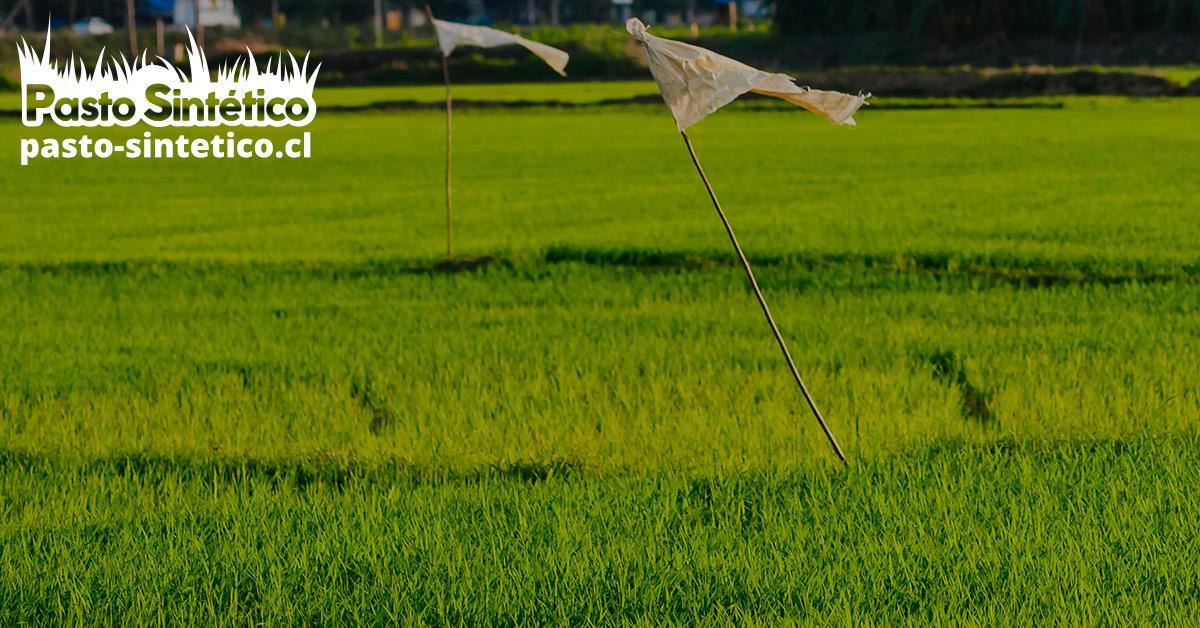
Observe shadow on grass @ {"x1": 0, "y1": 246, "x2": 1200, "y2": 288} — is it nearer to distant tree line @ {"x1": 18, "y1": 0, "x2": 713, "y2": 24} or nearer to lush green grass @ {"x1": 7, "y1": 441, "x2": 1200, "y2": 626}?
lush green grass @ {"x1": 7, "y1": 441, "x2": 1200, "y2": 626}

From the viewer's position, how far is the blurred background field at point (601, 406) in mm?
3771

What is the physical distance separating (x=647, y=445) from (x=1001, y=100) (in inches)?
1344

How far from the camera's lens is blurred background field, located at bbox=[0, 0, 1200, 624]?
3771 millimetres

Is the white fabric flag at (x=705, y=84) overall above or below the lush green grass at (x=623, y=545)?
above

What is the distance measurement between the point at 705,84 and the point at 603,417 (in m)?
2.14

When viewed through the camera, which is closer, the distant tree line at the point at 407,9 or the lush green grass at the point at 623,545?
the lush green grass at the point at 623,545

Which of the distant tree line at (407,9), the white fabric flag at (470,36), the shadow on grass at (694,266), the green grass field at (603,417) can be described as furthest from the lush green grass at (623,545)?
the distant tree line at (407,9)

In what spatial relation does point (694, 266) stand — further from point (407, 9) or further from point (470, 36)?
point (407, 9)

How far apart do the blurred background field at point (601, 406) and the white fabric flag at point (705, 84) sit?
1117mm

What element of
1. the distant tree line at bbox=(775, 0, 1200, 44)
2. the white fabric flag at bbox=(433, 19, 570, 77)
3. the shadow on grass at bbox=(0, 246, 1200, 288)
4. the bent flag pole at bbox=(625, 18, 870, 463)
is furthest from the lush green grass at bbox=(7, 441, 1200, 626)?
the distant tree line at bbox=(775, 0, 1200, 44)

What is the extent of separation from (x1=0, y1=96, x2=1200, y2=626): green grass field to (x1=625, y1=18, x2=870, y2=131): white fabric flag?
44.0 inches

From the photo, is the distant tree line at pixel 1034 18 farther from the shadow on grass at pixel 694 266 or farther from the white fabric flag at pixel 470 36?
the white fabric flag at pixel 470 36

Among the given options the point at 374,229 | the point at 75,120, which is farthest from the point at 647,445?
the point at 75,120

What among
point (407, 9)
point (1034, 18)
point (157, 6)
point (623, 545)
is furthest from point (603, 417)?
point (407, 9)
